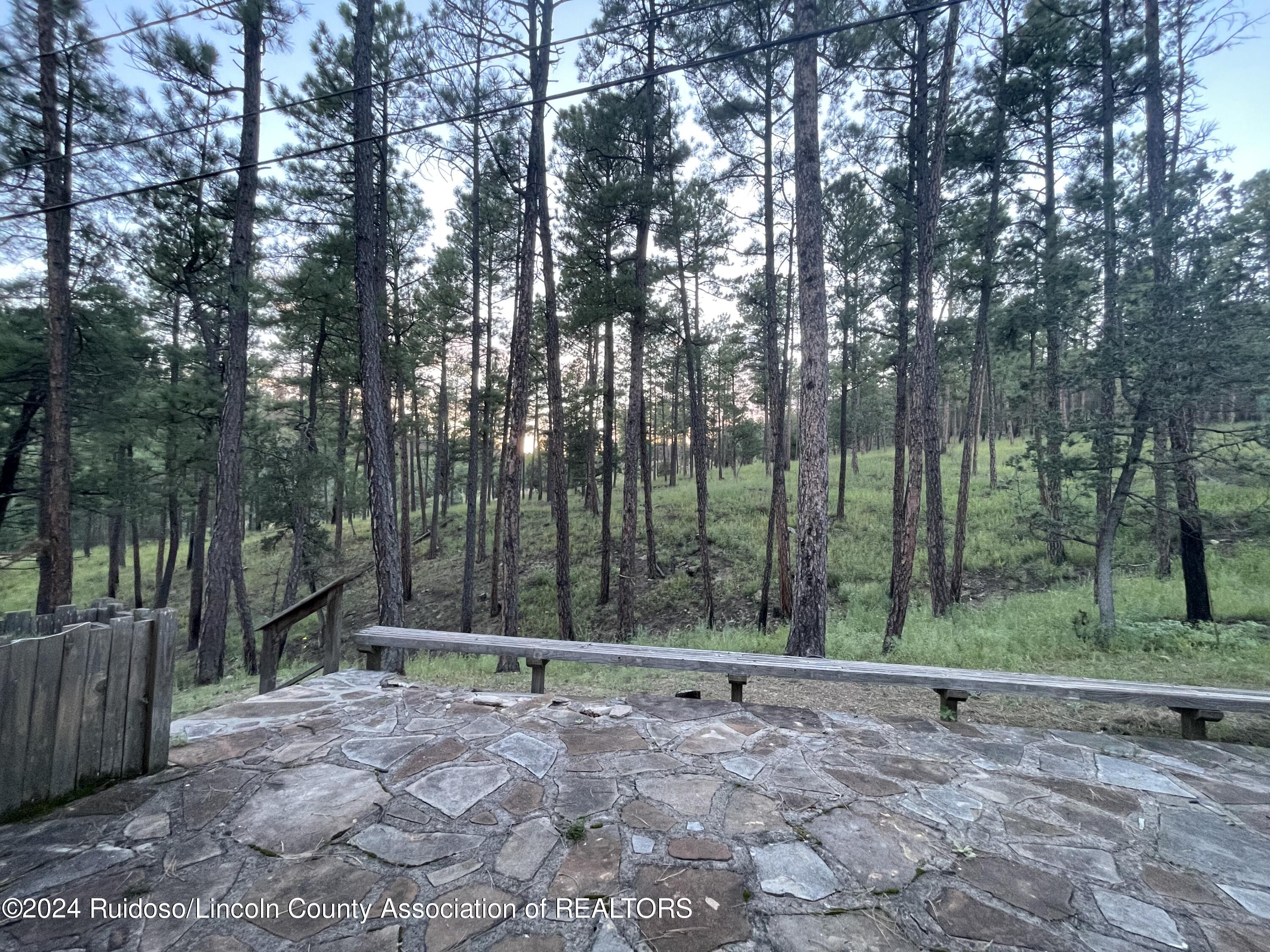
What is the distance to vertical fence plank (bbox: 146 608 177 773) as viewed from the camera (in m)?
2.76

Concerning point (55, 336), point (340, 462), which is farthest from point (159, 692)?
point (340, 462)

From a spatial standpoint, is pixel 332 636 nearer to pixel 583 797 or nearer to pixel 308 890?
pixel 308 890

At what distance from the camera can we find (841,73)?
8.49 meters

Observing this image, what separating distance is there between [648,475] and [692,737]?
10618mm

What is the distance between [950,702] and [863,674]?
0.77m

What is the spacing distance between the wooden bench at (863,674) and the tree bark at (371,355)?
88.2 inches

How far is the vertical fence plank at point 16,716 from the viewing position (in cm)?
225

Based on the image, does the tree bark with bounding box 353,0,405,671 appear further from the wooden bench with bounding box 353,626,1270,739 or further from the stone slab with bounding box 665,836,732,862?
the stone slab with bounding box 665,836,732,862

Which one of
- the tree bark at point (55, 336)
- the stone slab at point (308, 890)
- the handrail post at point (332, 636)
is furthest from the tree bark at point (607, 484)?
the stone slab at point (308, 890)

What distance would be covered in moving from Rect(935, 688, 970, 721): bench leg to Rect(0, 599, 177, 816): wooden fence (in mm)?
5178

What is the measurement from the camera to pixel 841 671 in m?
3.87

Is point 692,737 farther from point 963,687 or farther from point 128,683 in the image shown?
point 128,683

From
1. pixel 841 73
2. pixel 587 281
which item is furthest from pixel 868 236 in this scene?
pixel 587 281

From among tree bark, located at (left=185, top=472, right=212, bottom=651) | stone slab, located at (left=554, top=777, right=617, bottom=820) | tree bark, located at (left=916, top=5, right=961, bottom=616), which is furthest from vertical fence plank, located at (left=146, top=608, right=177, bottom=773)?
tree bark, located at (left=185, top=472, right=212, bottom=651)
